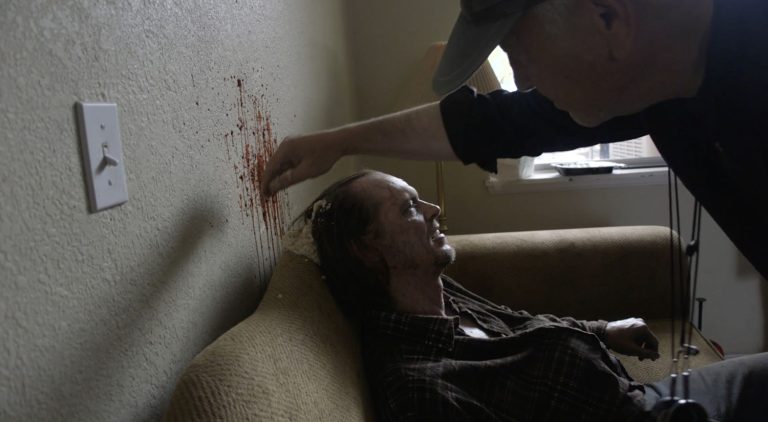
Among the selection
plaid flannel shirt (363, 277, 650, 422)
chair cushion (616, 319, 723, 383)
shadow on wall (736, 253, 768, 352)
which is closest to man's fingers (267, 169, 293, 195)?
plaid flannel shirt (363, 277, 650, 422)

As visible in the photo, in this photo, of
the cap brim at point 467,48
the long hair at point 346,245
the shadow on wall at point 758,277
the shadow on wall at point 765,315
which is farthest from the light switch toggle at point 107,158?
the shadow on wall at point 765,315

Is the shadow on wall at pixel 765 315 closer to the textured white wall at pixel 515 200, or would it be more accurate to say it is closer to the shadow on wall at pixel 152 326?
the textured white wall at pixel 515 200

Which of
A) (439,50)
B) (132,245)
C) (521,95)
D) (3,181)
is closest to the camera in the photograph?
(3,181)

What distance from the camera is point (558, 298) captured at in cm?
171

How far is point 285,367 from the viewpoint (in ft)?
2.37

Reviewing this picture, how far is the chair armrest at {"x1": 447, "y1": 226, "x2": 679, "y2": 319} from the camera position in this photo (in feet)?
5.56

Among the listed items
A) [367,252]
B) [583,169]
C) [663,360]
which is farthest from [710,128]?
[583,169]

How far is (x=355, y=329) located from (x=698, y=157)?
2.22 ft

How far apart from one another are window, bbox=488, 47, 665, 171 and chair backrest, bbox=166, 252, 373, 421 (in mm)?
1610

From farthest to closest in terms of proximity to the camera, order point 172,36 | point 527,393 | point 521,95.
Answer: point 521,95
point 527,393
point 172,36

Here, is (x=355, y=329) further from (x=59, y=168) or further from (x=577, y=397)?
(x=59, y=168)

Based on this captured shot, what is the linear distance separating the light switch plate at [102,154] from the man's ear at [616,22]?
0.59 metres

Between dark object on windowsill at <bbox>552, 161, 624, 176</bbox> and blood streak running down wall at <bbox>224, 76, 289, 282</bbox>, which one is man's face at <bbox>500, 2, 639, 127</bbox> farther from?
dark object on windowsill at <bbox>552, 161, 624, 176</bbox>

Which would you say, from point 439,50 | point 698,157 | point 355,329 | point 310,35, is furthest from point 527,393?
point 439,50
